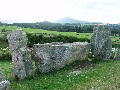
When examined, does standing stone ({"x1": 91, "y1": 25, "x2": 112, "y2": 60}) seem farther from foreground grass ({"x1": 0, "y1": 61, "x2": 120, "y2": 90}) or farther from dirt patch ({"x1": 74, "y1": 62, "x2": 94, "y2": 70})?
foreground grass ({"x1": 0, "y1": 61, "x2": 120, "y2": 90})

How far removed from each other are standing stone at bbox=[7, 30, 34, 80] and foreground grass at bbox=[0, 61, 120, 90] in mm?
689

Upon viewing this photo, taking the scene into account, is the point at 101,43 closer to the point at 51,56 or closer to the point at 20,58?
the point at 51,56

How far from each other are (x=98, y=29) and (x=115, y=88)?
14281mm

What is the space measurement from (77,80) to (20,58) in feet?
19.5

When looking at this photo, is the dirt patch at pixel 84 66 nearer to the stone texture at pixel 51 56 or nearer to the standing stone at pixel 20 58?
the stone texture at pixel 51 56

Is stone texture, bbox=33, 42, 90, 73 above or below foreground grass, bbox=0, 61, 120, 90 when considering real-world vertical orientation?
above

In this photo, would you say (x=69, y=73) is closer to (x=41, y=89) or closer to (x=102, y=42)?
(x=41, y=89)

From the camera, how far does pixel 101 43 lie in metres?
36.6

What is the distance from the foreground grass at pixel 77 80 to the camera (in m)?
24.9

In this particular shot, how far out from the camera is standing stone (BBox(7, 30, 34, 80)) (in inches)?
1188

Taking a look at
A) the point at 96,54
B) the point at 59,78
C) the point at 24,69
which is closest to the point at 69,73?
the point at 59,78

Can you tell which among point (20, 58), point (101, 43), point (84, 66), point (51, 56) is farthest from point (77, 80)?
point (101, 43)

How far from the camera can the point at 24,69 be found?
1188 inches

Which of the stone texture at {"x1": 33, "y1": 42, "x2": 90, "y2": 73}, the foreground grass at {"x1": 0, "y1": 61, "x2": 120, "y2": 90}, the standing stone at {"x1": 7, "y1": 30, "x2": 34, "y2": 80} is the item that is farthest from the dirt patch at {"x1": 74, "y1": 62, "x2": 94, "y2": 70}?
the standing stone at {"x1": 7, "y1": 30, "x2": 34, "y2": 80}
